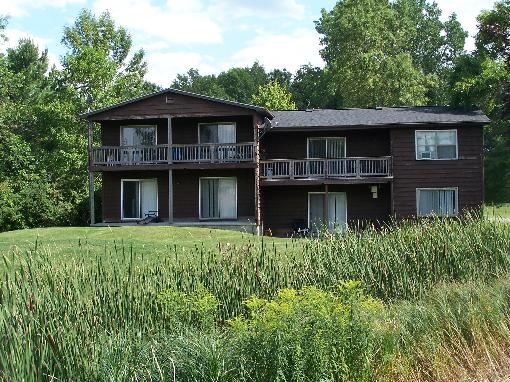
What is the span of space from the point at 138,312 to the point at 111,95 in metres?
31.4

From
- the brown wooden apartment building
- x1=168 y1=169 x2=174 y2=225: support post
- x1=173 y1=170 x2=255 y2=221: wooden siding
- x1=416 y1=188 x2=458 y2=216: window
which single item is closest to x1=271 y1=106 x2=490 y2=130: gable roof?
the brown wooden apartment building

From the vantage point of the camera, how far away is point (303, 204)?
2664cm

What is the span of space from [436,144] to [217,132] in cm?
856

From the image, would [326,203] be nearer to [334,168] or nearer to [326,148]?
[334,168]

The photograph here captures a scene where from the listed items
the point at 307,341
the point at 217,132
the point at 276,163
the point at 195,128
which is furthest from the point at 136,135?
the point at 307,341

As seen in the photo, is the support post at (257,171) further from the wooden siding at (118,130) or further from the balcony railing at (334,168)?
the wooden siding at (118,130)

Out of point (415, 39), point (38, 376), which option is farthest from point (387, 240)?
point (415, 39)

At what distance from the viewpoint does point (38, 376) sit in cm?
517

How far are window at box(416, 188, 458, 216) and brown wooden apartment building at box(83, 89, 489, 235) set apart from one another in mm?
38

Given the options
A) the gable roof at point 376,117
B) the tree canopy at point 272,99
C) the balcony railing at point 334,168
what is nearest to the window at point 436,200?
the balcony railing at point 334,168

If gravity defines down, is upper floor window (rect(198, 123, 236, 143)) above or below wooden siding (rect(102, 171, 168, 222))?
above

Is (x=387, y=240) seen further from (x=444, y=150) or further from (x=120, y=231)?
(x=444, y=150)

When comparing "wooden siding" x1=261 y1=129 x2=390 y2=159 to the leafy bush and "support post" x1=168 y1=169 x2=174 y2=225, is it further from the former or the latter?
the leafy bush

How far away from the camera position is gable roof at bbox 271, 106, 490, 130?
25000mm
